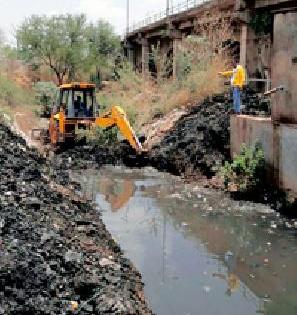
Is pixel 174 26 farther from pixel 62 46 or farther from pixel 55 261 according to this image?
pixel 55 261

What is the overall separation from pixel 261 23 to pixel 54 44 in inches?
916

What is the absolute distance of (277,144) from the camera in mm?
13727

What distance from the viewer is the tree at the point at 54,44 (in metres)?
43.2

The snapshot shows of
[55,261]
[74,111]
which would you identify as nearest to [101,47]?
[74,111]

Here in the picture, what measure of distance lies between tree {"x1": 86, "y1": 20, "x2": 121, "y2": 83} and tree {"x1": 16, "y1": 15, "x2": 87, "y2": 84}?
85 cm

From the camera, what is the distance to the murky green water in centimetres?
812

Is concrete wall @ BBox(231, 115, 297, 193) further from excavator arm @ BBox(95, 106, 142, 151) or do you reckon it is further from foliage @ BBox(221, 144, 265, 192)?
excavator arm @ BBox(95, 106, 142, 151)

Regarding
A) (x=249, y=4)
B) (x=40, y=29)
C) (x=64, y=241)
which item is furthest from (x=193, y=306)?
(x=40, y=29)

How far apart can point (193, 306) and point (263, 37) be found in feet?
58.6

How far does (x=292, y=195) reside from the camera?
12883mm

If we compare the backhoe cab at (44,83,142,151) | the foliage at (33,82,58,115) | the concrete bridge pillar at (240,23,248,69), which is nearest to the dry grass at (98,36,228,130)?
the concrete bridge pillar at (240,23,248,69)

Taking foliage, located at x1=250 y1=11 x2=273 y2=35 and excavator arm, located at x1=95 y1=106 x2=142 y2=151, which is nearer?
excavator arm, located at x1=95 y1=106 x2=142 y2=151

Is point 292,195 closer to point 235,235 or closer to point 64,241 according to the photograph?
point 235,235

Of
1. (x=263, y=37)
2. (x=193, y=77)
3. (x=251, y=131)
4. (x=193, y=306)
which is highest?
(x=263, y=37)
